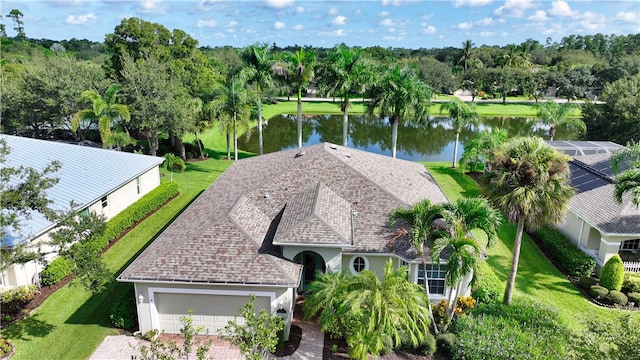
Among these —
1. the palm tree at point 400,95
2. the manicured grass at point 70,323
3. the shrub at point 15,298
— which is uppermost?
the palm tree at point 400,95

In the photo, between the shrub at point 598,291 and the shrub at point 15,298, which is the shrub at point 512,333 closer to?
the shrub at point 598,291

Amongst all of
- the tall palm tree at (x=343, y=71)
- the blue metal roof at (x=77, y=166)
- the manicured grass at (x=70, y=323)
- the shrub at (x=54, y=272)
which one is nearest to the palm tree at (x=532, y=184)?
the manicured grass at (x=70, y=323)

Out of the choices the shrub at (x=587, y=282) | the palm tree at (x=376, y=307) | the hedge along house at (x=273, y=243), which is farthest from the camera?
the shrub at (x=587, y=282)

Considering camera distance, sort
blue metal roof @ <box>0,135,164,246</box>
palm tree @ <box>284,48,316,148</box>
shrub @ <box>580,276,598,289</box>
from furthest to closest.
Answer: palm tree @ <box>284,48,316,148</box> < blue metal roof @ <box>0,135,164,246</box> < shrub @ <box>580,276,598,289</box>

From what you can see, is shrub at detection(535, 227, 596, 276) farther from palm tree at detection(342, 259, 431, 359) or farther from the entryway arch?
the entryway arch

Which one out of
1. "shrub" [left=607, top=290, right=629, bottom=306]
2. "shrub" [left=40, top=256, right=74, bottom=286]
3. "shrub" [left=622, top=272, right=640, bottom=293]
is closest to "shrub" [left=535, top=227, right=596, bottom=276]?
"shrub" [left=622, top=272, right=640, bottom=293]

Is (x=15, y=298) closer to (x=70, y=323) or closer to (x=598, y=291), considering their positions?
(x=70, y=323)

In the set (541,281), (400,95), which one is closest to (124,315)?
(541,281)
